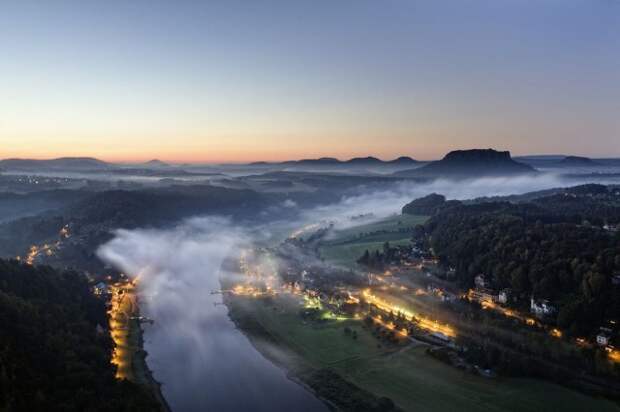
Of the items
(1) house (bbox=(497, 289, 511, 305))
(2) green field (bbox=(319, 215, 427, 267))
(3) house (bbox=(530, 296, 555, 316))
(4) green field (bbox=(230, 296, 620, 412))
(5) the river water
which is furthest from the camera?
(2) green field (bbox=(319, 215, 427, 267))

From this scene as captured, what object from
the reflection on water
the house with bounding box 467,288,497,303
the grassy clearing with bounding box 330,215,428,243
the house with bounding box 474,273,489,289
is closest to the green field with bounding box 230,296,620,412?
the reflection on water

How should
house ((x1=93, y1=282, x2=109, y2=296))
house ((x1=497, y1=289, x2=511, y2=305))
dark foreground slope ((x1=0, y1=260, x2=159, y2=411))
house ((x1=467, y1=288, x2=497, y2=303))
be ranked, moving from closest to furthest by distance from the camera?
dark foreground slope ((x1=0, y1=260, x2=159, y2=411)), house ((x1=497, y1=289, x2=511, y2=305)), house ((x1=467, y1=288, x2=497, y2=303)), house ((x1=93, y1=282, x2=109, y2=296))

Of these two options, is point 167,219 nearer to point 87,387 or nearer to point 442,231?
point 442,231

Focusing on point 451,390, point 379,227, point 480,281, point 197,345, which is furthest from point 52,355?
point 379,227

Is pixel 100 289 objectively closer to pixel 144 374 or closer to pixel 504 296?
pixel 144 374

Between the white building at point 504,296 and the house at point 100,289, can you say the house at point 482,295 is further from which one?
the house at point 100,289

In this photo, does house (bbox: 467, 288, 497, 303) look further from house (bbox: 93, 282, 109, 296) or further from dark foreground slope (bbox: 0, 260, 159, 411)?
house (bbox: 93, 282, 109, 296)

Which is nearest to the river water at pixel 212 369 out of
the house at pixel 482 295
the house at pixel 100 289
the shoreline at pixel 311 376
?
the shoreline at pixel 311 376
